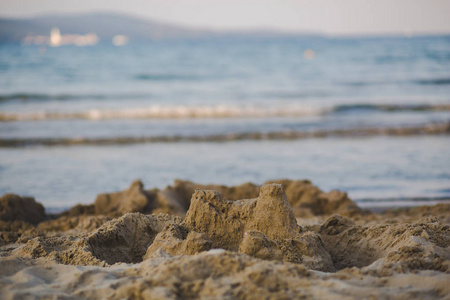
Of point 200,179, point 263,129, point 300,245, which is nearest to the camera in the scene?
point 300,245

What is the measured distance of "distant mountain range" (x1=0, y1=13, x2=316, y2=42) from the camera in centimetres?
7981

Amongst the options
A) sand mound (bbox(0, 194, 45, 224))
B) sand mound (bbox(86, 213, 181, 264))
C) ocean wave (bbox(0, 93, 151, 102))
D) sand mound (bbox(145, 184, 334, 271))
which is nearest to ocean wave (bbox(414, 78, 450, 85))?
ocean wave (bbox(0, 93, 151, 102))

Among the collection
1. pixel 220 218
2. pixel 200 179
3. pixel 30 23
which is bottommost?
pixel 200 179

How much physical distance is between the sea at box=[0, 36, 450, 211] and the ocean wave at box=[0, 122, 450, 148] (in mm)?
25

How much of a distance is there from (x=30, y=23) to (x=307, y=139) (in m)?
84.0

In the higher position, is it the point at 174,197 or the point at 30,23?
the point at 30,23

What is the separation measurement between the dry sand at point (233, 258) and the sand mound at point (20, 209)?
85 centimetres

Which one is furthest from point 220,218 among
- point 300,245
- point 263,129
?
point 263,129

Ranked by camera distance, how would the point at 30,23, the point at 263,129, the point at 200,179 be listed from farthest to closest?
the point at 30,23 < the point at 263,129 < the point at 200,179

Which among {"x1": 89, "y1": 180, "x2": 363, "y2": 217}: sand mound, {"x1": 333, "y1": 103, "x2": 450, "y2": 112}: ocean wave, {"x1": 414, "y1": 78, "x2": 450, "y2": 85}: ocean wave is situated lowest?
{"x1": 89, "y1": 180, "x2": 363, "y2": 217}: sand mound

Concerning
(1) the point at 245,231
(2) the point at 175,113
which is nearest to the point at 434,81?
(2) the point at 175,113

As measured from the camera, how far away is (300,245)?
9.98ft

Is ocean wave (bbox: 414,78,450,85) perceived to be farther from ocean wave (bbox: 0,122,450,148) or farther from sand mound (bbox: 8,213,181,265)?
sand mound (bbox: 8,213,181,265)

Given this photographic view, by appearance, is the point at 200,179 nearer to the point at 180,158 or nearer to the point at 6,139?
the point at 180,158
